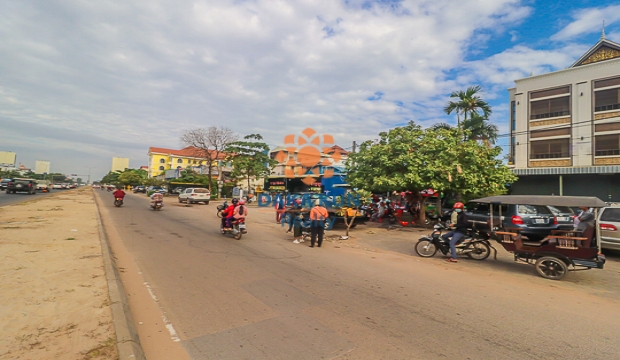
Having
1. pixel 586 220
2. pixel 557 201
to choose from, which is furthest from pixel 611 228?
pixel 557 201

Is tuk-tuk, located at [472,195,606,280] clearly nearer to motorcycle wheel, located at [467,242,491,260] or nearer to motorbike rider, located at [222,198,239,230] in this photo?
motorcycle wheel, located at [467,242,491,260]

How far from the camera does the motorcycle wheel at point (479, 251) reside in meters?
8.75

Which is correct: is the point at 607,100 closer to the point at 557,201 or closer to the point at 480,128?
the point at 480,128

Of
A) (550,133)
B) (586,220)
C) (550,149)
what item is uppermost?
(550,133)

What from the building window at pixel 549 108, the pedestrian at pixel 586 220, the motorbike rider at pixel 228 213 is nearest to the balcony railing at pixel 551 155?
the building window at pixel 549 108

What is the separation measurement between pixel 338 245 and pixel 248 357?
8.05m

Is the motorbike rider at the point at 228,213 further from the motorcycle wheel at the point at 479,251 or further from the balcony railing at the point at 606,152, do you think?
the balcony railing at the point at 606,152

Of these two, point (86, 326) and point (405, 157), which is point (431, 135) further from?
point (86, 326)

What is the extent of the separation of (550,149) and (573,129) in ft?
6.53

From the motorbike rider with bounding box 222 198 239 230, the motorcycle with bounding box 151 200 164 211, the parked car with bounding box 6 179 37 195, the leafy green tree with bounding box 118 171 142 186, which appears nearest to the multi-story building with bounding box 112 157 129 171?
the leafy green tree with bounding box 118 171 142 186

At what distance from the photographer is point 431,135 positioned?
15.5 m

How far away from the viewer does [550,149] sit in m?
24.7

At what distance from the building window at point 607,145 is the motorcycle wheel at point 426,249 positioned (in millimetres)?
22079

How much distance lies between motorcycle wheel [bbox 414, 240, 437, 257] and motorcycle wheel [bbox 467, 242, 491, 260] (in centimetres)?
96
